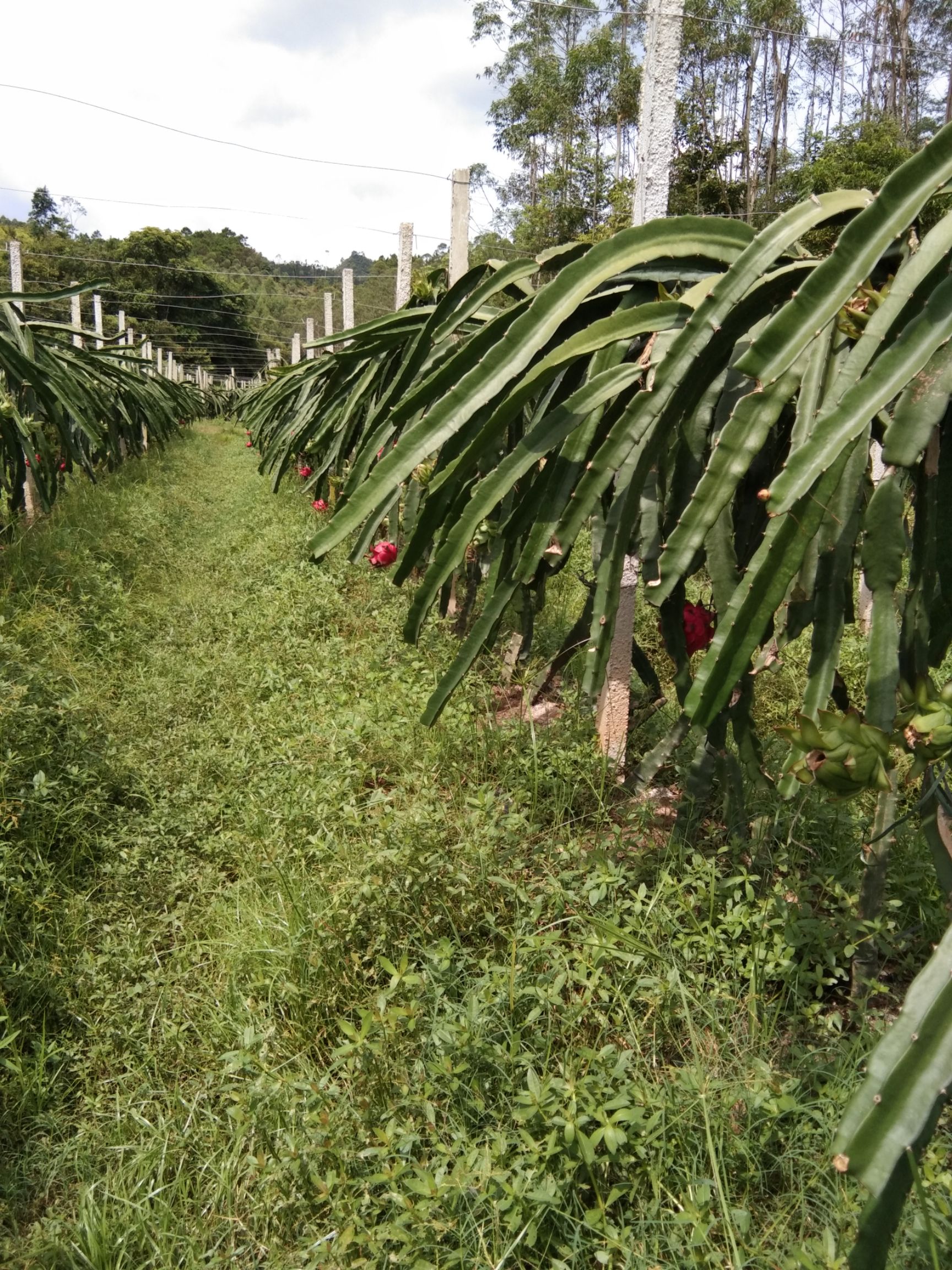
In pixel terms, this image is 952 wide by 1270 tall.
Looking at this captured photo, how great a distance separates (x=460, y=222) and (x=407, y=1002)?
13.3ft

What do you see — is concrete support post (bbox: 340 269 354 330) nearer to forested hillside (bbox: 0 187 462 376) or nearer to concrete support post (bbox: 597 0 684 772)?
concrete support post (bbox: 597 0 684 772)

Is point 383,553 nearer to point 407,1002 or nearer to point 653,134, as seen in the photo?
point 653,134

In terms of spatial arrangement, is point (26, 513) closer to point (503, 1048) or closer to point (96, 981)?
point (96, 981)

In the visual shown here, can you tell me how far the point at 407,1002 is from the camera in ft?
5.68

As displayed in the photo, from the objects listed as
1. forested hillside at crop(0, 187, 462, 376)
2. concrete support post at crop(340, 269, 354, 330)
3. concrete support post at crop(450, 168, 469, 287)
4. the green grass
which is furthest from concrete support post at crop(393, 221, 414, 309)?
forested hillside at crop(0, 187, 462, 376)

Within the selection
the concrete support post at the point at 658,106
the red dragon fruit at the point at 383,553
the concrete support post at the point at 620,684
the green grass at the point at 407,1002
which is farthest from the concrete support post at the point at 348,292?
the concrete support post at the point at 620,684

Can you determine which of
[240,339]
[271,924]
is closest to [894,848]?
[271,924]

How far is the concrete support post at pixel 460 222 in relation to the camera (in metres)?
4.27

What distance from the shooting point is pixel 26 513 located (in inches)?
251

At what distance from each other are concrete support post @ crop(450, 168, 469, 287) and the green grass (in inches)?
94.5

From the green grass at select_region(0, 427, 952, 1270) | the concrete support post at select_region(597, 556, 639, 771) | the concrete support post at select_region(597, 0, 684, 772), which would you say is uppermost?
the concrete support post at select_region(597, 0, 684, 772)

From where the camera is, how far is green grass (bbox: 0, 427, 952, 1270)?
1.32 meters

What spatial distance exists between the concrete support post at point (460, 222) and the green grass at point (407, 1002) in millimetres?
2400

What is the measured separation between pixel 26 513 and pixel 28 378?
3.27 meters
